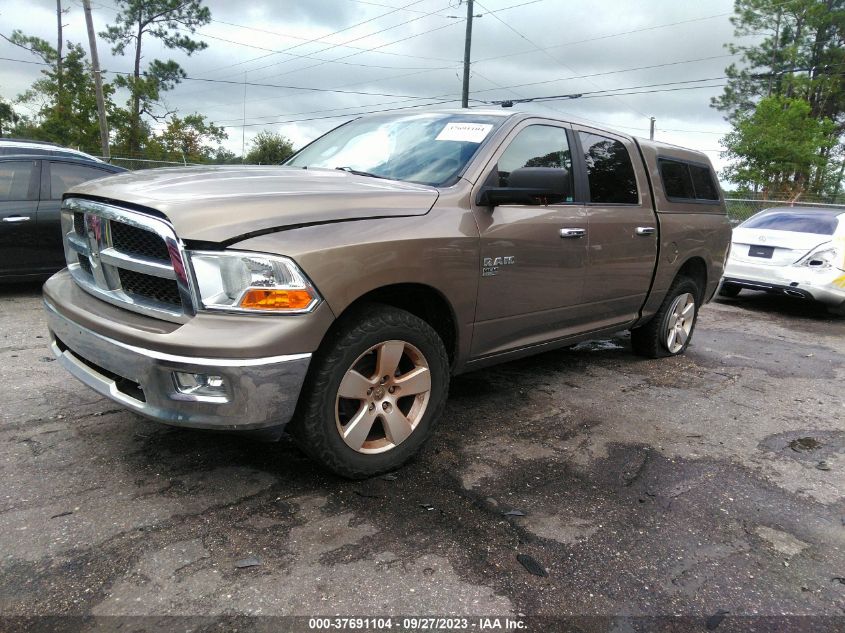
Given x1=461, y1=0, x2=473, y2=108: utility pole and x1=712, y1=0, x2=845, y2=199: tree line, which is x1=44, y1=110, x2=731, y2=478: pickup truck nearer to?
x1=461, y1=0, x2=473, y2=108: utility pole

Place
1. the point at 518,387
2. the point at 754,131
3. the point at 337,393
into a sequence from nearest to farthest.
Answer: the point at 337,393
the point at 518,387
the point at 754,131

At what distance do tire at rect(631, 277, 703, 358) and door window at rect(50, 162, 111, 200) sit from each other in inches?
230

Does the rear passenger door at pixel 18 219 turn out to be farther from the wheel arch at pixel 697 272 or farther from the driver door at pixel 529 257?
the wheel arch at pixel 697 272

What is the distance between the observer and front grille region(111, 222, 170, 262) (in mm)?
2453

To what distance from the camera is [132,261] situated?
2.55 meters

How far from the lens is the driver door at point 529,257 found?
329 centimetres

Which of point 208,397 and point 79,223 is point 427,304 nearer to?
point 208,397

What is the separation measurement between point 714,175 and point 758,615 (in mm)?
4636

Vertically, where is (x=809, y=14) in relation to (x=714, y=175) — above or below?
above

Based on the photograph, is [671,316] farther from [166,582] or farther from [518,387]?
[166,582]

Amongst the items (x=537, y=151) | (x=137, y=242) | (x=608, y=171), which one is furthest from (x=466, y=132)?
(x=137, y=242)

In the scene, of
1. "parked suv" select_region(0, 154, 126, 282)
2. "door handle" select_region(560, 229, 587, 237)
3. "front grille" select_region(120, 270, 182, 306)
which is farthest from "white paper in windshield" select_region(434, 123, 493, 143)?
"parked suv" select_region(0, 154, 126, 282)

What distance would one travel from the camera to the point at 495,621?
79.1 inches

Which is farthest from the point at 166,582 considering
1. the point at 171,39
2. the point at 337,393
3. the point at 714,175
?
the point at 171,39
